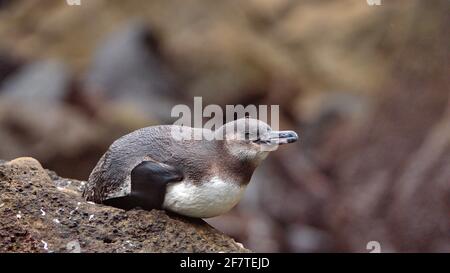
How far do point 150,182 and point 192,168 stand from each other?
0.19 meters

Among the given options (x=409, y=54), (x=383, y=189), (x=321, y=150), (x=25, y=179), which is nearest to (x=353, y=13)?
(x=321, y=150)

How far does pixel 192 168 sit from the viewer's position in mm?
3863

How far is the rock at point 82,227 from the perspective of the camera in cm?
383

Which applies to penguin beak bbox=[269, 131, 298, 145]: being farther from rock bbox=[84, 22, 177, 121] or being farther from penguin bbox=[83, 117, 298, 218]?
rock bbox=[84, 22, 177, 121]

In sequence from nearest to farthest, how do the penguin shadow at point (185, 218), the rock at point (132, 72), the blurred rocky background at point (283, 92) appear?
the penguin shadow at point (185, 218)
the blurred rocky background at point (283, 92)
the rock at point (132, 72)

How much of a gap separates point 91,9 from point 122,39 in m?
1.17

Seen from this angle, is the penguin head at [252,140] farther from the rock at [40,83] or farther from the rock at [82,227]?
the rock at [40,83]

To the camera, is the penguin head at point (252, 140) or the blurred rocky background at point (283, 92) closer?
the penguin head at point (252, 140)

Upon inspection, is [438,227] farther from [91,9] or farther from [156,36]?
[91,9]

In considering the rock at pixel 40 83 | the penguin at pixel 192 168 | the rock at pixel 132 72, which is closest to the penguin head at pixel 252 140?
the penguin at pixel 192 168

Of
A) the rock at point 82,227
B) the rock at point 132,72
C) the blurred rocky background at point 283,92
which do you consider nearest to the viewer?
the rock at point 82,227

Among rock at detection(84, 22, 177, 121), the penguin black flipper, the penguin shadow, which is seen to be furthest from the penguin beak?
rock at detection(84, 22, 177, 121)

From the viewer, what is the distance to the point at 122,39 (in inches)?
446

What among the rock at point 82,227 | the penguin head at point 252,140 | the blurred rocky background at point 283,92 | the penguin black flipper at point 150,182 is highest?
the blurred rocky background at point 283,92
